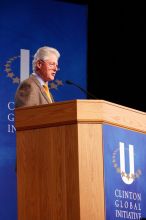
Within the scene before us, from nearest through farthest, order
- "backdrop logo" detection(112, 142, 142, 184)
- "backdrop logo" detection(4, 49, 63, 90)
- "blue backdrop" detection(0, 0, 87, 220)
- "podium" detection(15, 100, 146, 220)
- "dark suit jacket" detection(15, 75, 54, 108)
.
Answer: "podium" detection(15, 100, 146, 220) → "backdrop logo" detection(112, 142, 142, 184) → "dark suit jacket" detection(15, 75, 54, 108) → "blue backdrop" detection(0, 0, 87, 220) → "backdrop logo" detection(4, 49, 63, 90)

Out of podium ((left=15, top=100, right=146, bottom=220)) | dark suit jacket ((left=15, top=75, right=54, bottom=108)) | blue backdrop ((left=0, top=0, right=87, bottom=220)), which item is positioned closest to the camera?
podium ((left=15, top=100, right=146, bottom=220))

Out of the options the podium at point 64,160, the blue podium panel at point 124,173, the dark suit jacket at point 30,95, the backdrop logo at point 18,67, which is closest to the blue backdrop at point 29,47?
the backdrop logo at point 18,67

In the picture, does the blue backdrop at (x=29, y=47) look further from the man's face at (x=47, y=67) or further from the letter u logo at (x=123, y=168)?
the letter u logo at (x=123, y=168)

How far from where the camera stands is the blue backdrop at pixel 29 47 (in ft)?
19.7

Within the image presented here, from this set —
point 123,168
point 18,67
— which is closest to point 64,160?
point 123,168

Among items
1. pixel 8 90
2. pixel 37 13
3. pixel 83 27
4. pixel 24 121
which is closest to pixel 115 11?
pixel 83 27

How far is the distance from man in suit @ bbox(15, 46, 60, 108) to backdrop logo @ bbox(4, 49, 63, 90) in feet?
4.59

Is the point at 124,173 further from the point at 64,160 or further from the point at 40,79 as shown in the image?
the point at 40,79

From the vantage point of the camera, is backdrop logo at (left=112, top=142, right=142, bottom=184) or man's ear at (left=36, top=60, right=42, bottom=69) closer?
backdrop logo at (left=112, top=142, right=142, bottom=184)

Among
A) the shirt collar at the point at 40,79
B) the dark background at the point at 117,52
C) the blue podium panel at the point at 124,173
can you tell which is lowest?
the blue podium panel at the point at 124,173

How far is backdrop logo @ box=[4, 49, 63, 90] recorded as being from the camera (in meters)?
6.21

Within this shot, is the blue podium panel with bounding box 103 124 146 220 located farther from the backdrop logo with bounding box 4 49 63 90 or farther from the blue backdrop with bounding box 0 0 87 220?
the backdrop logo with bounding box 4 49 63 90

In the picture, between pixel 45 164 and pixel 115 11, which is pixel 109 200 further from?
pixel 115 11

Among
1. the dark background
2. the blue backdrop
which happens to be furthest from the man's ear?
the dark background
